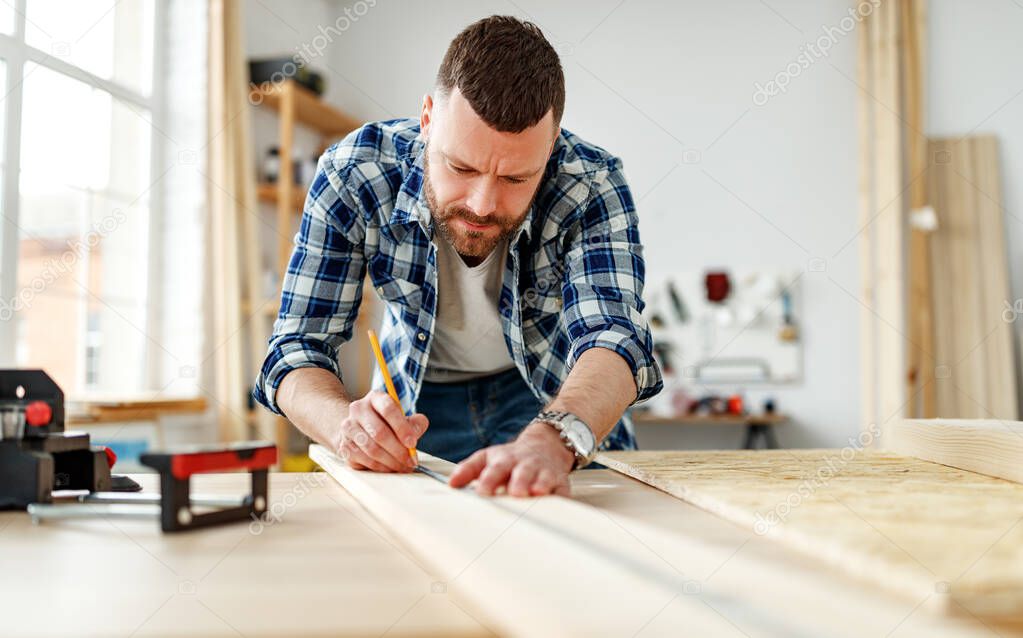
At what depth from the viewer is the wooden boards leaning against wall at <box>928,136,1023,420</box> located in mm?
4123

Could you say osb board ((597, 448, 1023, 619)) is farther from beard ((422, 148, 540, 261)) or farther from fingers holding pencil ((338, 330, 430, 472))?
beard ((422, 148, 540, 261))

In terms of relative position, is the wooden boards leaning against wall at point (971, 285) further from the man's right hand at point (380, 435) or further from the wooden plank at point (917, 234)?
the man's right hand at point (380, 435)

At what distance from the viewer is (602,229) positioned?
1.51 m

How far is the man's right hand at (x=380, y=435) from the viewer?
1.10 metres

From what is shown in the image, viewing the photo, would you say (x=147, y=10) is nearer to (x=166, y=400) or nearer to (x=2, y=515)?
(x=166, y=400)

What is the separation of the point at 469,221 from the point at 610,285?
0.95ft

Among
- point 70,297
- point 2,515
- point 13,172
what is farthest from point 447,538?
point 70,297

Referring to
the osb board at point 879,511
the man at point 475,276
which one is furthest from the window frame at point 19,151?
the osb board at point 879,511

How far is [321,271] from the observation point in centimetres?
155

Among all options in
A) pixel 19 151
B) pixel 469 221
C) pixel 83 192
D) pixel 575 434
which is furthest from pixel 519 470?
pixel 83 192

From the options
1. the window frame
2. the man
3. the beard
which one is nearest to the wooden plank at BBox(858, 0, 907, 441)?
the man

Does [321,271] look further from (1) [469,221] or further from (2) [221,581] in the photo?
(2) [221,581]

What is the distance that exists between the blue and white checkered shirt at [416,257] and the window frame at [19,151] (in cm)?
187

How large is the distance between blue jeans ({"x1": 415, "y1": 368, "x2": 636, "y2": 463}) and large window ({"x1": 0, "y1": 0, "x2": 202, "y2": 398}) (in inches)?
78.3
